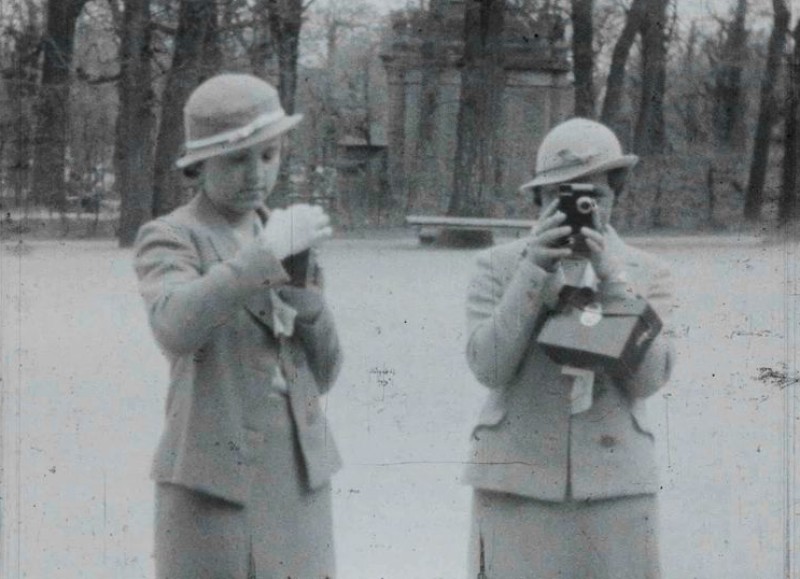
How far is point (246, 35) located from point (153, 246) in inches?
480

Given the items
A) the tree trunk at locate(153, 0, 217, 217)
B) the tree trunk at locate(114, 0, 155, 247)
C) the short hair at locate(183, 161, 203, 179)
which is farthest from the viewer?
the tree trunk at locate(114, 0, 155, 247)

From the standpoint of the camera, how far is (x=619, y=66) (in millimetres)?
25656

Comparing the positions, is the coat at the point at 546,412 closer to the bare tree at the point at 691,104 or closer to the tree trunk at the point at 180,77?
the tree trunk at the point at 180,77

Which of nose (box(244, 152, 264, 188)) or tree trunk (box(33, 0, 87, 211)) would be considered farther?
tree trunk (box(33, 0, 87, 211))

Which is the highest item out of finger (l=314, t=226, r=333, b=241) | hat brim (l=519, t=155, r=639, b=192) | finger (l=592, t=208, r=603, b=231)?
hat brim (l=519, t=155, r=639, b=192)

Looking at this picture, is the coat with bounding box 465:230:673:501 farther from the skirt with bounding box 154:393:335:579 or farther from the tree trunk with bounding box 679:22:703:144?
the tree trunk with bounding box 679:22:703:144

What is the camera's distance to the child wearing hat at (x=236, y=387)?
336cm

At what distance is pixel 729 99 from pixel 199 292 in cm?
2425

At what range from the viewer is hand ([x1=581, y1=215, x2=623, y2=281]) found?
11.6ft

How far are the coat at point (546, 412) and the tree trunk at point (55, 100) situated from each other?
14.7 m

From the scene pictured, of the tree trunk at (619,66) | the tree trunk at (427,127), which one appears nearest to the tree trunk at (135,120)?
the tree trunk at (427,127)

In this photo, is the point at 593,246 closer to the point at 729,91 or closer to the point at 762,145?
the point at 762,145

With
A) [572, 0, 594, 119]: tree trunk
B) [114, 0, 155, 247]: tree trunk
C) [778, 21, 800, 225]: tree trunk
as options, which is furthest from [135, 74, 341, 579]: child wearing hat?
[572, 0, 594, 119]: tree trunk

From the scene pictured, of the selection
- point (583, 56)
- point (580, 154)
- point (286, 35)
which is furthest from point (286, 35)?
point (580, 154)
